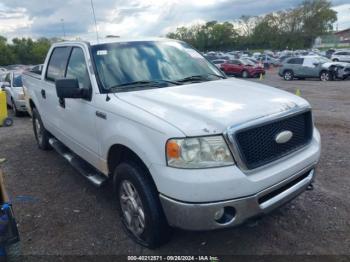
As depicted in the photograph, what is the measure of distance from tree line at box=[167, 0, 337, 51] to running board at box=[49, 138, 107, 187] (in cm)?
8872

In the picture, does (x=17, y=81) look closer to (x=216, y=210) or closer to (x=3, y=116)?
(x=3, y=116)

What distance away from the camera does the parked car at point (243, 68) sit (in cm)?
2936

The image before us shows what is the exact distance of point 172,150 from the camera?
8.89 ft

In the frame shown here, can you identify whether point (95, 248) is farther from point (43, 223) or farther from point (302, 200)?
point (302, 200)

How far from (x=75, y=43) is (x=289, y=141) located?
3024 mm

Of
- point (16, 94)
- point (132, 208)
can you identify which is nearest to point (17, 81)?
point (16, 94)

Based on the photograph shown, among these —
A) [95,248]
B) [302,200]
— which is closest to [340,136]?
[302,200]

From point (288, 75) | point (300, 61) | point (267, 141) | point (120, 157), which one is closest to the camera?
point (267, 141)

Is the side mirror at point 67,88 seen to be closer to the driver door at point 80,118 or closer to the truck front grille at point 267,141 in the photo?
the driver door at point 80,118

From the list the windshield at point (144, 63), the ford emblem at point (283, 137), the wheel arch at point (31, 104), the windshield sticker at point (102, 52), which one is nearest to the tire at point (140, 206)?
the windshield at point (144, 63)

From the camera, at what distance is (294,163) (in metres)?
3.13

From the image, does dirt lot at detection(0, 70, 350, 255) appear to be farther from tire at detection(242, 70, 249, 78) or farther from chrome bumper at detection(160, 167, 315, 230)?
tire at detection(242, 70, 249, 78)

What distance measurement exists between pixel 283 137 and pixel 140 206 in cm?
142

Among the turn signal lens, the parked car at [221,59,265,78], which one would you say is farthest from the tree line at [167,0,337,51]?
the turn signal lens
